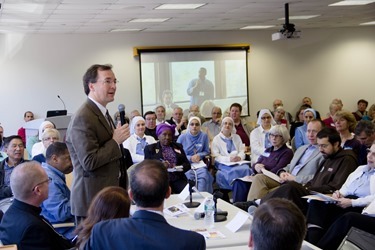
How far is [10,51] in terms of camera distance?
979 centimetres

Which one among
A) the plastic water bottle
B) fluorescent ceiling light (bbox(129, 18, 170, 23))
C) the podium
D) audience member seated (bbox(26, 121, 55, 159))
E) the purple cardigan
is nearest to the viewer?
the plastic water bottle

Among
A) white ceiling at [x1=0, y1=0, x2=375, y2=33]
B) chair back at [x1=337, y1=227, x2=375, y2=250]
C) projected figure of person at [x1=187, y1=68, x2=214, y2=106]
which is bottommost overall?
chair back at [x1=337, y1=227, x2=375, y2=250]

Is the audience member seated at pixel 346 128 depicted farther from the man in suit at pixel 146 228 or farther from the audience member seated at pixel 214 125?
the man in suit at pixel 146 228

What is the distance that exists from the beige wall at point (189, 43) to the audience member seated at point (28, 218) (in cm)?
773

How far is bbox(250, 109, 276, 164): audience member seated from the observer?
264 inches

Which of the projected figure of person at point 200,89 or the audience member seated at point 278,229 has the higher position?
the projected figure of person at point 200,89

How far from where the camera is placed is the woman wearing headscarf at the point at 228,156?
6.36 meters

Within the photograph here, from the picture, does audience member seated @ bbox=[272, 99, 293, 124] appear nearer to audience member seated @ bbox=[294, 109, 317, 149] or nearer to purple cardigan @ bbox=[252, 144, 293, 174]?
audience member seated @ bbox=[294, 109, 317, 149]

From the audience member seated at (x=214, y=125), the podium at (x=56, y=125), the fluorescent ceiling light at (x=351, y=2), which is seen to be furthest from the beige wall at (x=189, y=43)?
the fluorescent ceiling light at (x=351, y=2)

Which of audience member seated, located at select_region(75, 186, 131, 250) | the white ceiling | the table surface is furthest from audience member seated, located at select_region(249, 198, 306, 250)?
the white ceiling

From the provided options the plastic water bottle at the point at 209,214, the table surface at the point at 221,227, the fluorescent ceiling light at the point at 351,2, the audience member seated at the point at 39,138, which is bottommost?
the table surface at the point at 221,227

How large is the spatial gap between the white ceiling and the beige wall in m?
0.43

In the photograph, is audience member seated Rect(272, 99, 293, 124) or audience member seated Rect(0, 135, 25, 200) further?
audience member seated Rect(272, 99, 293, 124)

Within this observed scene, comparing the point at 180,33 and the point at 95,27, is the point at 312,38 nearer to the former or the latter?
the point at 180,33
